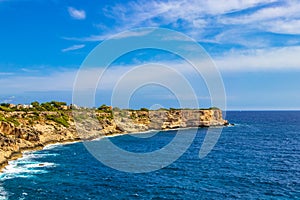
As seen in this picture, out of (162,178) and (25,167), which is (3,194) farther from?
(162,178)

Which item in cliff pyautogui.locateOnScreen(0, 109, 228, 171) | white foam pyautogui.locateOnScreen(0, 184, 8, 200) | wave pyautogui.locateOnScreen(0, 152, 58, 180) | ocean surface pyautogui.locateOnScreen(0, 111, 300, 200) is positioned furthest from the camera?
cliff pyautogui.locateOnScreen(0, 109, 228, 171)

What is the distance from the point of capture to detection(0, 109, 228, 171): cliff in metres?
86.8

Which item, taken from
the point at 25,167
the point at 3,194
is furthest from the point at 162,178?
the point at 25,167

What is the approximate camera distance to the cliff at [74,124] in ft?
285

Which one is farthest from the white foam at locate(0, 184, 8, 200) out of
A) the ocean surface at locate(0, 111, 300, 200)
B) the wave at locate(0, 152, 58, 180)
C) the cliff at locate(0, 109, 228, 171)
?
the cliff at locate(0, 109, 228, 171)

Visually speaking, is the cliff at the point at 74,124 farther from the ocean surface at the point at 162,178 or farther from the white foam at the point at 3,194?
the white foam at the point at 3,194

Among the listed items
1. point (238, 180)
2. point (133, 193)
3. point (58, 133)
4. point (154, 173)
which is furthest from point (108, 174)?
point (58, 133)

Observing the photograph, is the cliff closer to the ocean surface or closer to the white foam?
the ocean surface

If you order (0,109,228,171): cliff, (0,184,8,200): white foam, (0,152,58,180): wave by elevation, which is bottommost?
(0,184,8,200): white foam

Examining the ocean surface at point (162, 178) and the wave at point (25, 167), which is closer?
the ocean surface at point (162, 178)

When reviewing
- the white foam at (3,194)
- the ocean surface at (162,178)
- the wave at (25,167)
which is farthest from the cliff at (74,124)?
the white foam at (3,194)

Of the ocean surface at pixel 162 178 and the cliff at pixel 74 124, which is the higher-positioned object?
the cliff at pixel 74 124

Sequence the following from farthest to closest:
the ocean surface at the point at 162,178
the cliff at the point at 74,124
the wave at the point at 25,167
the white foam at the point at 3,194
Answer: the cliff at the point at 74,124 → the wave at the point at 25,167 → the ocean surface at the point at 162,178 → the white foam at the point at 3,194

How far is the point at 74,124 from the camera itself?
125500mm
